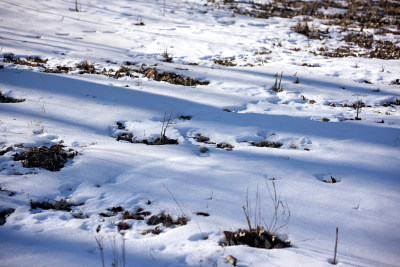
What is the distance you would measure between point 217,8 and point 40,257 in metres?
14.2

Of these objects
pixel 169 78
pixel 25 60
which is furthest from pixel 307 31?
pixel 25 60

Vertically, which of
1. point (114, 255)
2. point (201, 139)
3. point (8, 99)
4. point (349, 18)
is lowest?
point (114, 255)

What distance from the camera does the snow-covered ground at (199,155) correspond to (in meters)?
2.19

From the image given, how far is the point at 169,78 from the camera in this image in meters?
6.45

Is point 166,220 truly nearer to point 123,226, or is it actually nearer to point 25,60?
point 123,226

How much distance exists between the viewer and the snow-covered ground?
2189mm

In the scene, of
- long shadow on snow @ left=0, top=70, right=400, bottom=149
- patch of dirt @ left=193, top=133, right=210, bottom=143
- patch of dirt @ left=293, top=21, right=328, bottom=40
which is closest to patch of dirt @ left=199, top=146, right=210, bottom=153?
patch of dirt @ left=193, top=133, right=210, bottom=143

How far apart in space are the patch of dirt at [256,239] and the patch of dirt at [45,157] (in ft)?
7.81

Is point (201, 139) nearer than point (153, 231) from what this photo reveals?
No

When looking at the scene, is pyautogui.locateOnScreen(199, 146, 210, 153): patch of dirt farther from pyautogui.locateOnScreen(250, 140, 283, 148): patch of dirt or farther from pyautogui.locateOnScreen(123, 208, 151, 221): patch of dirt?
pyautogui.locateOnScreen(123, 208, 151, 221): patch of dirt

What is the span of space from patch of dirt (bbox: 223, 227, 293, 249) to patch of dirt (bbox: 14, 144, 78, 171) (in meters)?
2.38

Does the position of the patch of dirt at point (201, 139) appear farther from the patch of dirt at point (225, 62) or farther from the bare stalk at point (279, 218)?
the patch of dirt at point (225, 62)

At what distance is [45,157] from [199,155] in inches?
80.7

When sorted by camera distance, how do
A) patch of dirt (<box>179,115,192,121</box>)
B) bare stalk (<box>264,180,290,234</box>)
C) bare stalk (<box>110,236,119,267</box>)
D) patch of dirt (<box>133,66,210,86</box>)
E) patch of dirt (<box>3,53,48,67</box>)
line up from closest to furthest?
1. bare stalk (<box>110,236,119,267</box>)
2. bare stalk (<box>264,180,290,234</box>)
3. patch of dirt (<box>179,115,192,121</box>)
4. patch of dirt (<box>133,66,210,86</box>)
5. patch of dirt (<box>3,53,48,67</box>)
